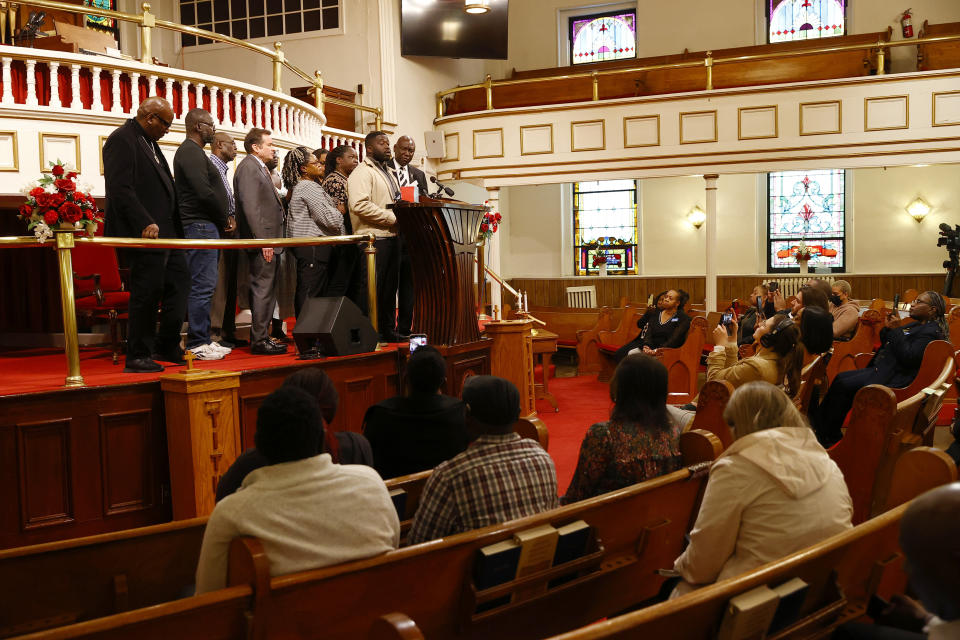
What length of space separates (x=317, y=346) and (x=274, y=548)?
8.33 ft

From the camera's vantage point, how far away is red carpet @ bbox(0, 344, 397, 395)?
11.6 ft

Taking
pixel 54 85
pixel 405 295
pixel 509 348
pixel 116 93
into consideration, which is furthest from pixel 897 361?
pixel 54 85

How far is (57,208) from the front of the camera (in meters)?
3.42

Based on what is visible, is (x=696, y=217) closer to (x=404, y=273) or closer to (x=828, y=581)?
(x=404, y=273)

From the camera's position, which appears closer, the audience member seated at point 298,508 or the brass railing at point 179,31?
the audience member seated at point 298,508

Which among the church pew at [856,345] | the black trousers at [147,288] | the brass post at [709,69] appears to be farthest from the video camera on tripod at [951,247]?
the black trousers at [147,288]

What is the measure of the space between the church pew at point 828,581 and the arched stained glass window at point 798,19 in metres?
13.6

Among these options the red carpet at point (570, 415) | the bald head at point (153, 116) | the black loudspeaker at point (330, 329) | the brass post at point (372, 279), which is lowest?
the red carpet at point (570, 415)

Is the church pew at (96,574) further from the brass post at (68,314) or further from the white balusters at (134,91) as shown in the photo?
the white balusters at (134,91)

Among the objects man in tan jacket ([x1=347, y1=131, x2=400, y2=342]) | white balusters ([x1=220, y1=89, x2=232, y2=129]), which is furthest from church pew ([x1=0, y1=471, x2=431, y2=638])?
white balusters ([x1=220, y1=89, x2=232, y2=129])

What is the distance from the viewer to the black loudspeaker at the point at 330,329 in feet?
13.8

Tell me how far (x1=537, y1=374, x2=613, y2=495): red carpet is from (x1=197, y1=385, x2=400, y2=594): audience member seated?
121 inches

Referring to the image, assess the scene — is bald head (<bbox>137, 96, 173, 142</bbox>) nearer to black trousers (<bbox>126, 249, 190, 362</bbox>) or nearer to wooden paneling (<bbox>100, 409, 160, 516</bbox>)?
black trousers (<bbox>126, 249, 190, 362</bbox>)

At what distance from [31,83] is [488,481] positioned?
604 centimetres
